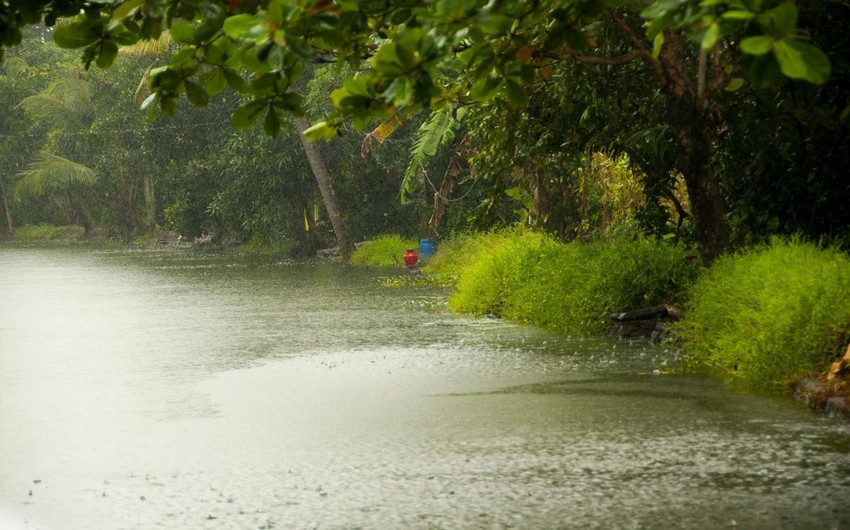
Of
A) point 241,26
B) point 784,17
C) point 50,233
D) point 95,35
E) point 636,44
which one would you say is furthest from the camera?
point 50,233

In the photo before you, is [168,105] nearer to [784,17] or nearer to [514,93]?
[514,93]

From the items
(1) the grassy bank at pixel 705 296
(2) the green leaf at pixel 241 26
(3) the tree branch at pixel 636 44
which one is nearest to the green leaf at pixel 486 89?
(2) the green leaf at pixel 241 26

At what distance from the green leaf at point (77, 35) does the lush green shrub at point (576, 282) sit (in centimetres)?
867

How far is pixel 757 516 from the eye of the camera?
5496 millimetres

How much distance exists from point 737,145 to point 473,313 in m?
5.31

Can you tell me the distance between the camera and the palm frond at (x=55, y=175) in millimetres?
56062

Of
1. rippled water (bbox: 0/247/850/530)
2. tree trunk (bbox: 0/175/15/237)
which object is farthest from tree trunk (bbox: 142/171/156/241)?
rippled water (bbox: 0/247/850/530)

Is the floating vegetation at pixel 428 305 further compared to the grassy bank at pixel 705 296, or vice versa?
the floating vegetation at pixel 428 305

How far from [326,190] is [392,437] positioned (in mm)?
23920

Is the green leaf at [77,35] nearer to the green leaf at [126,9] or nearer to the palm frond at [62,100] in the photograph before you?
the green leaf at [126,9]

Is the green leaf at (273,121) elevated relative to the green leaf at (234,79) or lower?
Answer: lower

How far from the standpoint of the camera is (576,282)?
13859 mm

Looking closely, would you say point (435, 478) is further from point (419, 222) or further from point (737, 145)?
point (419, 222)

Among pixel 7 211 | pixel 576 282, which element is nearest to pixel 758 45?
pixel 576 282
